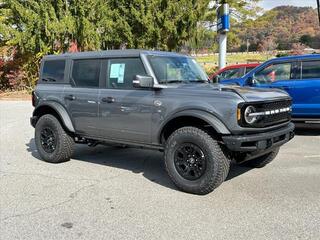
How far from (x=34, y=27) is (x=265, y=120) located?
17.5 meters

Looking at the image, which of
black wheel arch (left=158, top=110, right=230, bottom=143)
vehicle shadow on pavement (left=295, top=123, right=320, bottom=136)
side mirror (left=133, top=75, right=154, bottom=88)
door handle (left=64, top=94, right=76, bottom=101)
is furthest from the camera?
vehicle shadow on pavement (left=295, top=123, right=320, bottom=136)

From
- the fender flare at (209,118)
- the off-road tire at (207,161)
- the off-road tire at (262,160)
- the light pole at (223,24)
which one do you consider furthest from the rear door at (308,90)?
the light pole at (223,24)

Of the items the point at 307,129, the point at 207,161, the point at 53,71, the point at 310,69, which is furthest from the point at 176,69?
the point at 307,129

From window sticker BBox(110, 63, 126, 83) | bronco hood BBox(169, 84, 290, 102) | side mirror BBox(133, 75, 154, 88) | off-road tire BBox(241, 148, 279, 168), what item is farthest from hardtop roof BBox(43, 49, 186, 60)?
off-road tire BBox(241, 148, 279, 168)

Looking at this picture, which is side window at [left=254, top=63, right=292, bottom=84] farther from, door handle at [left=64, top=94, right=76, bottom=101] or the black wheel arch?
door handle at [left=64, top=94, right=76, bottom=101]

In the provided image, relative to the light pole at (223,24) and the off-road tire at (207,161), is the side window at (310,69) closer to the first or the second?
the off-road tire at (207,161)

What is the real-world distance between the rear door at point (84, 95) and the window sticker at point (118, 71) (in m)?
0.29

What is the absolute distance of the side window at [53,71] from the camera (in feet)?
22.4

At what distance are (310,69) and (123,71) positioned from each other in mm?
4712

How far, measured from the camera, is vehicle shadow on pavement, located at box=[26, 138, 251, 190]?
6.00 m

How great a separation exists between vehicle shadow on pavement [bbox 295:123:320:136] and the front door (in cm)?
504

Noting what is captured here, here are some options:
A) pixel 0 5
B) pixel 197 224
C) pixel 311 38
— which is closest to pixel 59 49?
pixel 0 5

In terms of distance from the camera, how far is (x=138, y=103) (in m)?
5.57

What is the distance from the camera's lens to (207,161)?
4.93 m
